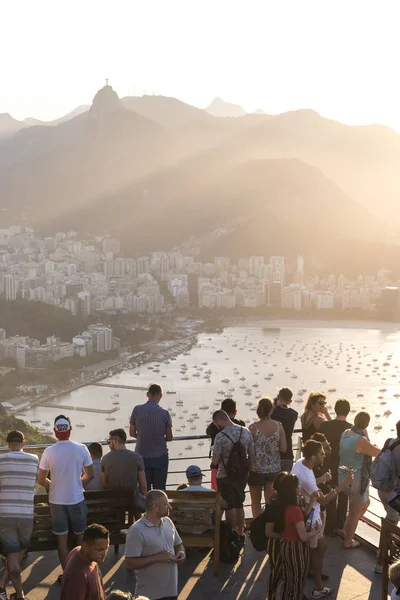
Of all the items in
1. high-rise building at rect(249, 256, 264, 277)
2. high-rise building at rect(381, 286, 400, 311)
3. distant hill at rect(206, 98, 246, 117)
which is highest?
distant hill at rect(206, 98, 246, 117)

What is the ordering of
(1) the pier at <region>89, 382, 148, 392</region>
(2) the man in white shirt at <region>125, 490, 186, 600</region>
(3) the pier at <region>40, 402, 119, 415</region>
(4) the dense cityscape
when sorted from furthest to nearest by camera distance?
(4) the dense cityscape, (1) the pier at <region>89, 382, 148, 392</region>, (3) the pier at <region>40, 402, 119, 415</region>, (2) the man in white shirt at <region>125, 490, 186, 600</region>

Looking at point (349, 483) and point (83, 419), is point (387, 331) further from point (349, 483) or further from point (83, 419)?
point (349, 483)

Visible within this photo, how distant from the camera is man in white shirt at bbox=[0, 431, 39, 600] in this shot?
2.20 m

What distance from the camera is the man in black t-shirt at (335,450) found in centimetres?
280

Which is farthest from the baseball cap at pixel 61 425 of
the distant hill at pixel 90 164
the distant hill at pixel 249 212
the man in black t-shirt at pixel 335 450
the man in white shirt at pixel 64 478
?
the distant hill at pixel 90 164

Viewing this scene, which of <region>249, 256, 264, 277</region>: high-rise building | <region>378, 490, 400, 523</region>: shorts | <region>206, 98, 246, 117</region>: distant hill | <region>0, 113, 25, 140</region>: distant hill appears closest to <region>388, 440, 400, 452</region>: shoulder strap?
<region>378, 490, 400, 523</region>: shorts

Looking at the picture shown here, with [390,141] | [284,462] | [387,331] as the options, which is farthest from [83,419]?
[390,141]

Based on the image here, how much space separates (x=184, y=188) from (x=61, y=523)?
68757 millimetres

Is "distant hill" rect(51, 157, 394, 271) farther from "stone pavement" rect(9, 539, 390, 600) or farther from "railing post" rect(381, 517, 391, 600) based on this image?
"railing post" rect(381, 517, 391, 600)

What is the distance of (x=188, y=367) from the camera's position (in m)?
30.3

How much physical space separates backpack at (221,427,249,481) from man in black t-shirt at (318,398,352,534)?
1.27 ft

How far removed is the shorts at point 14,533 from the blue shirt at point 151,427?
2.17 ft

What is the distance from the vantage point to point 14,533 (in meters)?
2.22

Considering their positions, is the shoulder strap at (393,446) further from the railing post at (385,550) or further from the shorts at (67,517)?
the shorts at (67,517)
